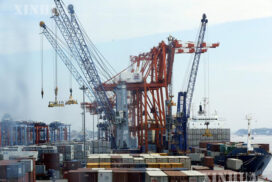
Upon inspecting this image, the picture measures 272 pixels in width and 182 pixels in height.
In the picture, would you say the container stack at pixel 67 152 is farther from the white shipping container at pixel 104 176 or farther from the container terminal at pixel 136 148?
the white shipping container at pixel 104 176

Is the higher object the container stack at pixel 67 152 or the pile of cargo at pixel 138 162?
the pile of cargo at pixel 138 162

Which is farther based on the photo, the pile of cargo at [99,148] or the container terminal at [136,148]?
the pile of cargo at [99,148]

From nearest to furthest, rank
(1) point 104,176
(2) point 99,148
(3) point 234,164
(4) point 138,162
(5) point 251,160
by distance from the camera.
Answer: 1. (1) point 104,176
2. (4) point 138,162
3. (3) point 234,164
4. (5) point 251,160
5. (2) point 99,148

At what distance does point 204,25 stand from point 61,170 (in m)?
41.3

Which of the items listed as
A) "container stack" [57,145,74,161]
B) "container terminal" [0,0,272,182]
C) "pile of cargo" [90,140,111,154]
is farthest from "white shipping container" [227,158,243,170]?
"pile of cargo" [90,140,111,154]

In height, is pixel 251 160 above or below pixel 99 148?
below

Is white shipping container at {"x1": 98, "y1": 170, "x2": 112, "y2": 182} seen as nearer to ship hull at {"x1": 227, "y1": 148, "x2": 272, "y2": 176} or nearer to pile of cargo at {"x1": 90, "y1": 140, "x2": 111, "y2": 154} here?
ship hull at {"x1": 227, "y1": 148, "x2": 272, "y2": 176}

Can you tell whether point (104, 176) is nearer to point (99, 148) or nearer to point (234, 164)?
point (234, 164)

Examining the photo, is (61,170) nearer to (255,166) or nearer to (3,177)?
(3,177)

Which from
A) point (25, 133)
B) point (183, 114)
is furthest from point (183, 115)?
point (25, 133)

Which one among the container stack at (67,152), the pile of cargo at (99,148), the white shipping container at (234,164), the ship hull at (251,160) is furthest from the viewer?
the pile of cargo at (99,148)

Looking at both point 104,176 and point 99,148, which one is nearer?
point 104,176

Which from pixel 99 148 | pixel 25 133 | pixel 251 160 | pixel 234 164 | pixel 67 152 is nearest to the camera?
pixel 234 164

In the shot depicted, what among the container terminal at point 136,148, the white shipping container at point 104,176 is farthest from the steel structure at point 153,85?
the white shipping container at point 104,176
